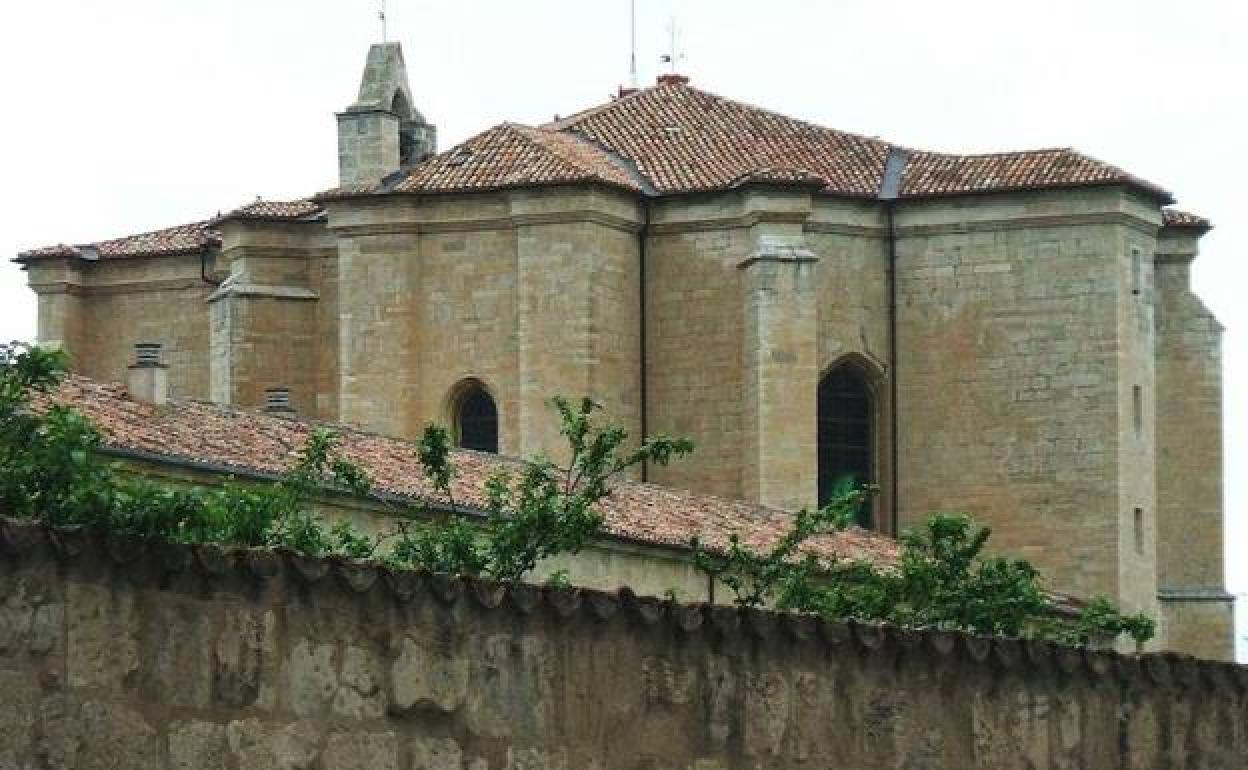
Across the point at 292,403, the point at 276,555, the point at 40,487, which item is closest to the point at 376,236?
the point at 292,403

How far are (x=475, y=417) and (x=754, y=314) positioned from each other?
4.38 metres

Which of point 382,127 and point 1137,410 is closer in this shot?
point 1137,410

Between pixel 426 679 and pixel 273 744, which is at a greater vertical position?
pixel 426 679

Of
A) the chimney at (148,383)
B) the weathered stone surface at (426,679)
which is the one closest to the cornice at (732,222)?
the chimney at (148,383)

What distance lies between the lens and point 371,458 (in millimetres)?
48562

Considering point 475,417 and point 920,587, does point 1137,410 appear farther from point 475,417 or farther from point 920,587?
point 920,587

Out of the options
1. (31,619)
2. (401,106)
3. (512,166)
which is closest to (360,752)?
(31,619)

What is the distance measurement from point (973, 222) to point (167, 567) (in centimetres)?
4867

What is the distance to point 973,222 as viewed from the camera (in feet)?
220

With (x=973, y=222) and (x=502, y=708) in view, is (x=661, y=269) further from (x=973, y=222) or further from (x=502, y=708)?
(x=502, y=708)

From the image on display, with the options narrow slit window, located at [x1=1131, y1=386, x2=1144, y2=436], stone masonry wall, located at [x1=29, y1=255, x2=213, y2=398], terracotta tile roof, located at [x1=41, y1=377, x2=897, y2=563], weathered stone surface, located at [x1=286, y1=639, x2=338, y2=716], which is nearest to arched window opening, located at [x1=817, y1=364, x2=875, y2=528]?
narrow slit window, located at [x1=1131, y1=386, x2=1144, y2=436]

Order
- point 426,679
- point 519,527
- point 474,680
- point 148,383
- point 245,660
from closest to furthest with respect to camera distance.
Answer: point 245,660 < point 426,679 < point 474,680 < point 519,527 < point 148,383

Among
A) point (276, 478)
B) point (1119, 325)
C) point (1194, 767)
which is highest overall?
point (1119, 325)

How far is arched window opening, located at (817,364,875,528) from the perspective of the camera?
224 feet
